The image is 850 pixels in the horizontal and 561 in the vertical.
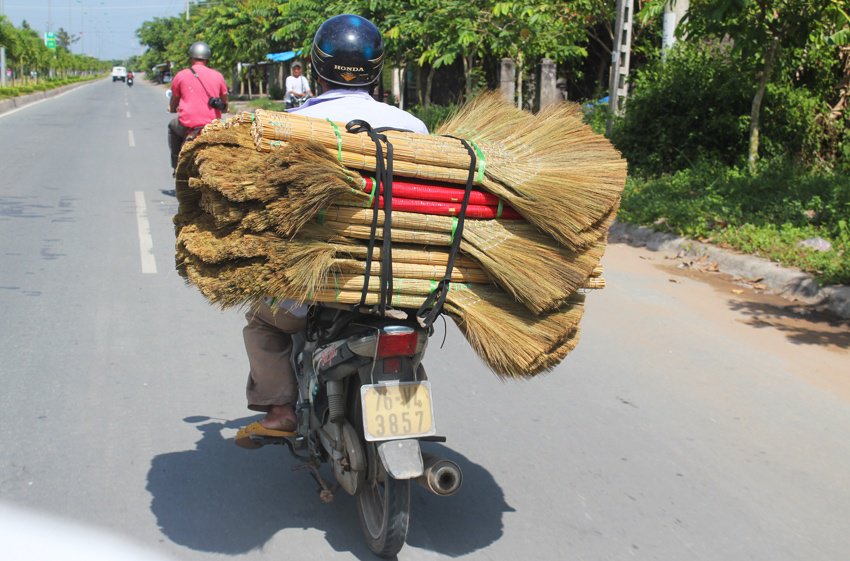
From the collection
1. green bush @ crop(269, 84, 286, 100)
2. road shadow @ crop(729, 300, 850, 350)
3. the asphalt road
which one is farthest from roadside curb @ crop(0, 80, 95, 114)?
road shadow @ crop(729, 300, 850, 350)

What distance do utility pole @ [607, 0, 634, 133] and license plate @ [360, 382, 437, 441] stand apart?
10773mm

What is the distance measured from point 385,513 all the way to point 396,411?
1.14ft

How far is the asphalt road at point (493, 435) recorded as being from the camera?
339cm

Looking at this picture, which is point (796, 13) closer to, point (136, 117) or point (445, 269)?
point (445, 269)

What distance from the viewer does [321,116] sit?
3.20 meters

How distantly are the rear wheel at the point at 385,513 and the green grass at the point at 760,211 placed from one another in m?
4.94

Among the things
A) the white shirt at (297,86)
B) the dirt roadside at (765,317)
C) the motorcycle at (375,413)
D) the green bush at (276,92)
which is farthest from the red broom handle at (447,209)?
the green bush at (276,92)

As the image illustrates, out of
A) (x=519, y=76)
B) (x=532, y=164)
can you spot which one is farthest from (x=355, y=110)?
(x=519, y=76)

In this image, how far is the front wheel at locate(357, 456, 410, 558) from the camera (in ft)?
9.90

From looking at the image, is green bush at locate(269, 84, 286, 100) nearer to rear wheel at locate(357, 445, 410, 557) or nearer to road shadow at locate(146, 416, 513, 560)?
road shadow at locate(146, 416, 513, 560)

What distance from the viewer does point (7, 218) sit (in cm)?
936

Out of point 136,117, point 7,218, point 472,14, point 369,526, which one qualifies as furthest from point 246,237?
point 136,117

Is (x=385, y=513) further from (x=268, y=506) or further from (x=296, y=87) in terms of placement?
(x=296, y=87)

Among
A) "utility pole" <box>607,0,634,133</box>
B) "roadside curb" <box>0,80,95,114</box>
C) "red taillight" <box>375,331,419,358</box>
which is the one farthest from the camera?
"roadside curb" <box>0,80,95,114</box>
